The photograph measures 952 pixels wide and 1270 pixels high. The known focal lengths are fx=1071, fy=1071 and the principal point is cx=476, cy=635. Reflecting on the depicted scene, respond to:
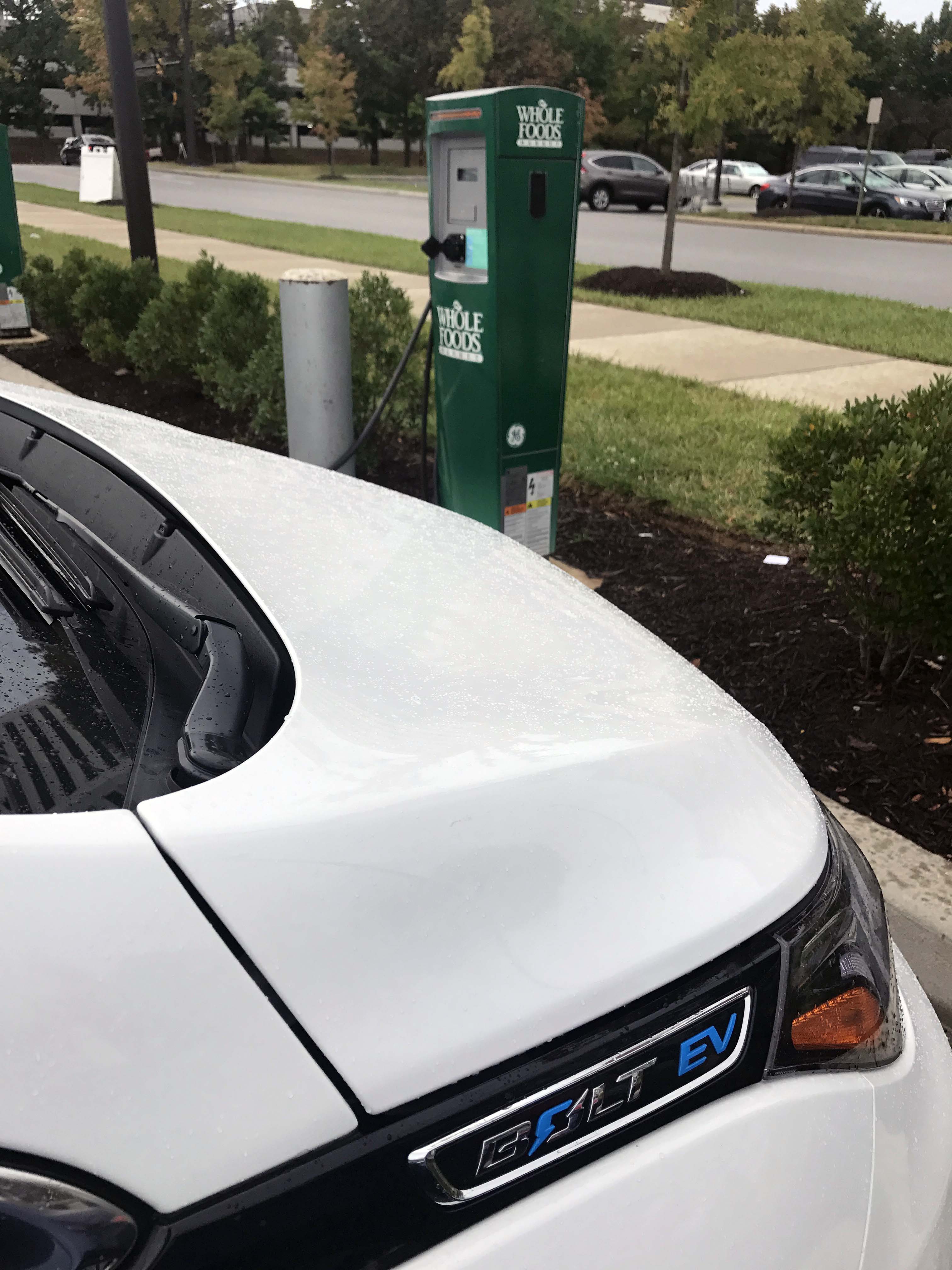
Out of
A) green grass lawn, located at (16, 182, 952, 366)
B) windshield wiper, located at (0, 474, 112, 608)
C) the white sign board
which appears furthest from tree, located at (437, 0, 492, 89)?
windshield wiper, located at (0, 474, 112, 608)

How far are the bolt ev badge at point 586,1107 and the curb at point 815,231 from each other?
21.4m

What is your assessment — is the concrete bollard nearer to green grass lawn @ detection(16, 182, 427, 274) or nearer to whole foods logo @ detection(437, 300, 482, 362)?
whole foods logo @ detection(437, 300, 482, 362)

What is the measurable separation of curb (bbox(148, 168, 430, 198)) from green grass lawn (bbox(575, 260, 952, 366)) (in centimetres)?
2282

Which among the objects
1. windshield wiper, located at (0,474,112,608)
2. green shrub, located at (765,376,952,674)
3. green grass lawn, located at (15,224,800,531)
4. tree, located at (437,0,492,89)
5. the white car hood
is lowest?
green grass lawn, located at (15,224,800,531)

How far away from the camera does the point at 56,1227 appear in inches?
31.2

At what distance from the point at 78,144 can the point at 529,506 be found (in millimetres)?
21343

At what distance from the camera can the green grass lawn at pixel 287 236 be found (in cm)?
1432

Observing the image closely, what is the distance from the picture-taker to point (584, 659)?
1.46 metres

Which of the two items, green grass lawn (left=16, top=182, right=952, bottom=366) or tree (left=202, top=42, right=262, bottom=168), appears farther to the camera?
tree (left=202, top=42, right=262, bottom=168)

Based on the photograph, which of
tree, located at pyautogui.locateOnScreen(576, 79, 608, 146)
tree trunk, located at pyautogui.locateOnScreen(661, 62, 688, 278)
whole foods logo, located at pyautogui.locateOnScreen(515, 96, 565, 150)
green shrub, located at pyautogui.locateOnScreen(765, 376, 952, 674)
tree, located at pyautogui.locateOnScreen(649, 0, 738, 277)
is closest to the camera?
green shrub, located at pyautogui.locateOnScreen(765, 376, 952, 674)

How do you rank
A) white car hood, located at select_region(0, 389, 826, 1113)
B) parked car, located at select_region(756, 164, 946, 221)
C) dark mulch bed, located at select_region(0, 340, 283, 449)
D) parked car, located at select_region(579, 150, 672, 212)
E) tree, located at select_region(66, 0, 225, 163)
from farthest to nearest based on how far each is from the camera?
parked car, located at select_region(579, 150, 672, 212), parked car, located at select_region(756, 164, 946, 221), tree, located at select_region(66, 0, 225, 163), dark mulch bed, located at select_region(0, 340, 283, 449), white car hood, located at select_region(0, 389, 826, 1113)

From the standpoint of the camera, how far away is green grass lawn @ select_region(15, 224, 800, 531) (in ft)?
17.1

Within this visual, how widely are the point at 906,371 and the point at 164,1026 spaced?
8.33 m

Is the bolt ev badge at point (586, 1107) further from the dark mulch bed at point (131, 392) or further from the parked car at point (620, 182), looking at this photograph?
the parked car at point (620, 182)
